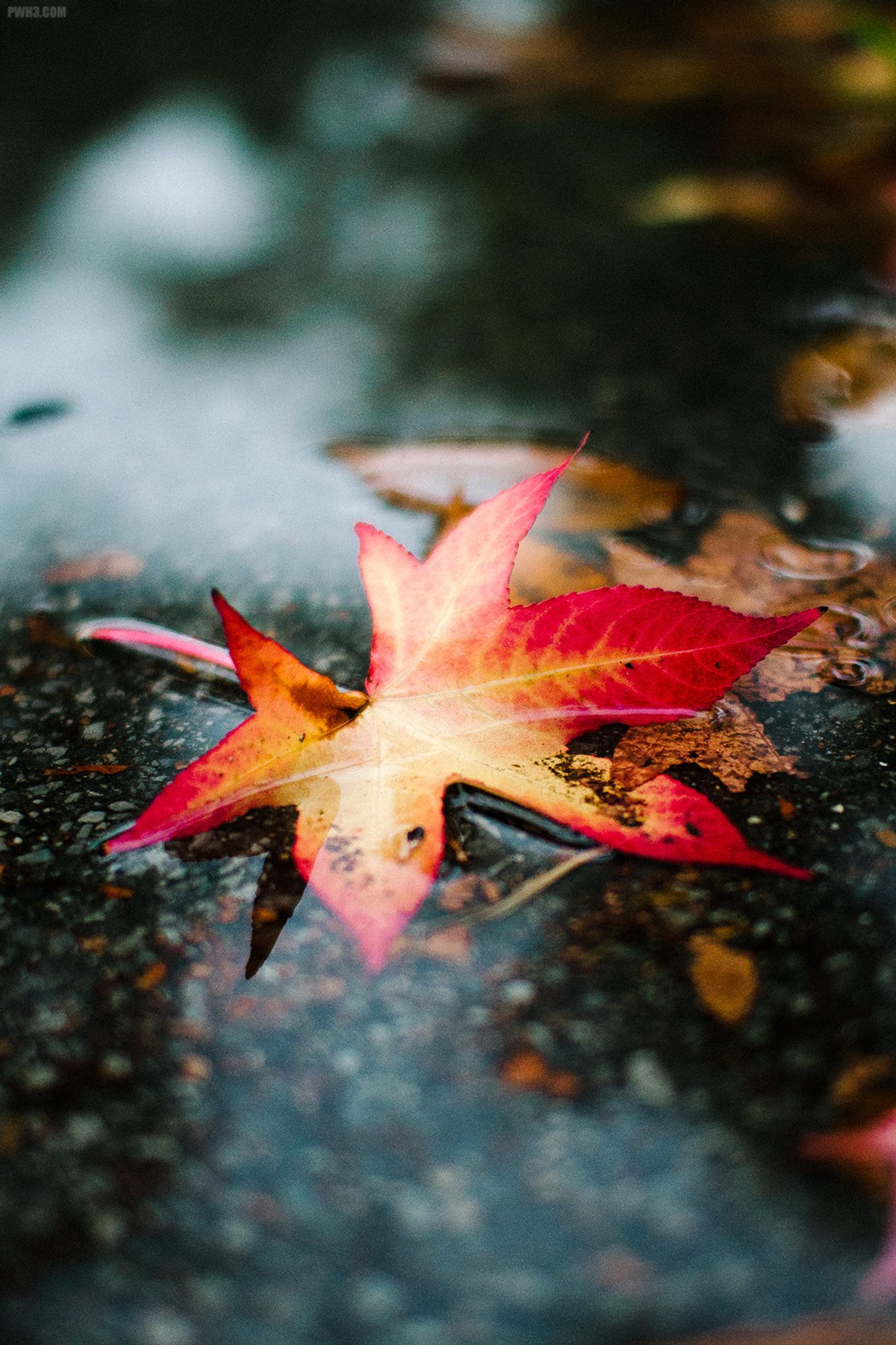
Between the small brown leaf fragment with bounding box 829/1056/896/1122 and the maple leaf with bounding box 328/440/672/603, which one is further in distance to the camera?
the maple leaf with bounding box 328/440/672/603

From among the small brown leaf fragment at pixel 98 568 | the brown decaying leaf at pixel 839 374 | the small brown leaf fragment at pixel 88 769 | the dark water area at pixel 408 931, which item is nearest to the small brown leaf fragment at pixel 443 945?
the dark water area at pixel 408 931

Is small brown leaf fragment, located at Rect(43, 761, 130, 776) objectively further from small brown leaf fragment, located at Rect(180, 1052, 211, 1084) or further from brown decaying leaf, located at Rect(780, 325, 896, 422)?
brown decaying leaf, located at Rect(780, 325, 896, 422)

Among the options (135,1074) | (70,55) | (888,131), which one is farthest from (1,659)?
(70,55)

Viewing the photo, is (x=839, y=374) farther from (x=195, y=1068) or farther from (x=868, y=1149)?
(x=195, y=1068)

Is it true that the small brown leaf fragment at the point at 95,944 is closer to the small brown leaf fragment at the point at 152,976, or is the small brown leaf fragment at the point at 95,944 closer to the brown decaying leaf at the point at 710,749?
the small brown leaf fragment at the point at 152,976

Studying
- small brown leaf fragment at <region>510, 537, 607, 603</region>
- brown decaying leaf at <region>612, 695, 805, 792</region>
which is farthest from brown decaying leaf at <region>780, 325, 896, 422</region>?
brown decaying leaf at <region>612, 695, 805, 792</region>

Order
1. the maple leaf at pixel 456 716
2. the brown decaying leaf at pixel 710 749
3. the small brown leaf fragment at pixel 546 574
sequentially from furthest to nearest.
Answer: the small brown leaf fragment at pixel 546 574 → the brown decaying leaf at pixel 710 749 → the maple leaf at pixel 456 716

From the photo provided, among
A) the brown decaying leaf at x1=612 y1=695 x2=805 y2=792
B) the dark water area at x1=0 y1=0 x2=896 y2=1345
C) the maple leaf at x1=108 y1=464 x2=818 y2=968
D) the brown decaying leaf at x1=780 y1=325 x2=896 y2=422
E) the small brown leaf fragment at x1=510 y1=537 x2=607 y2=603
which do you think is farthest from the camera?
the brown decaying leaf at x1=780 y1=325 x2=896 y2=422
